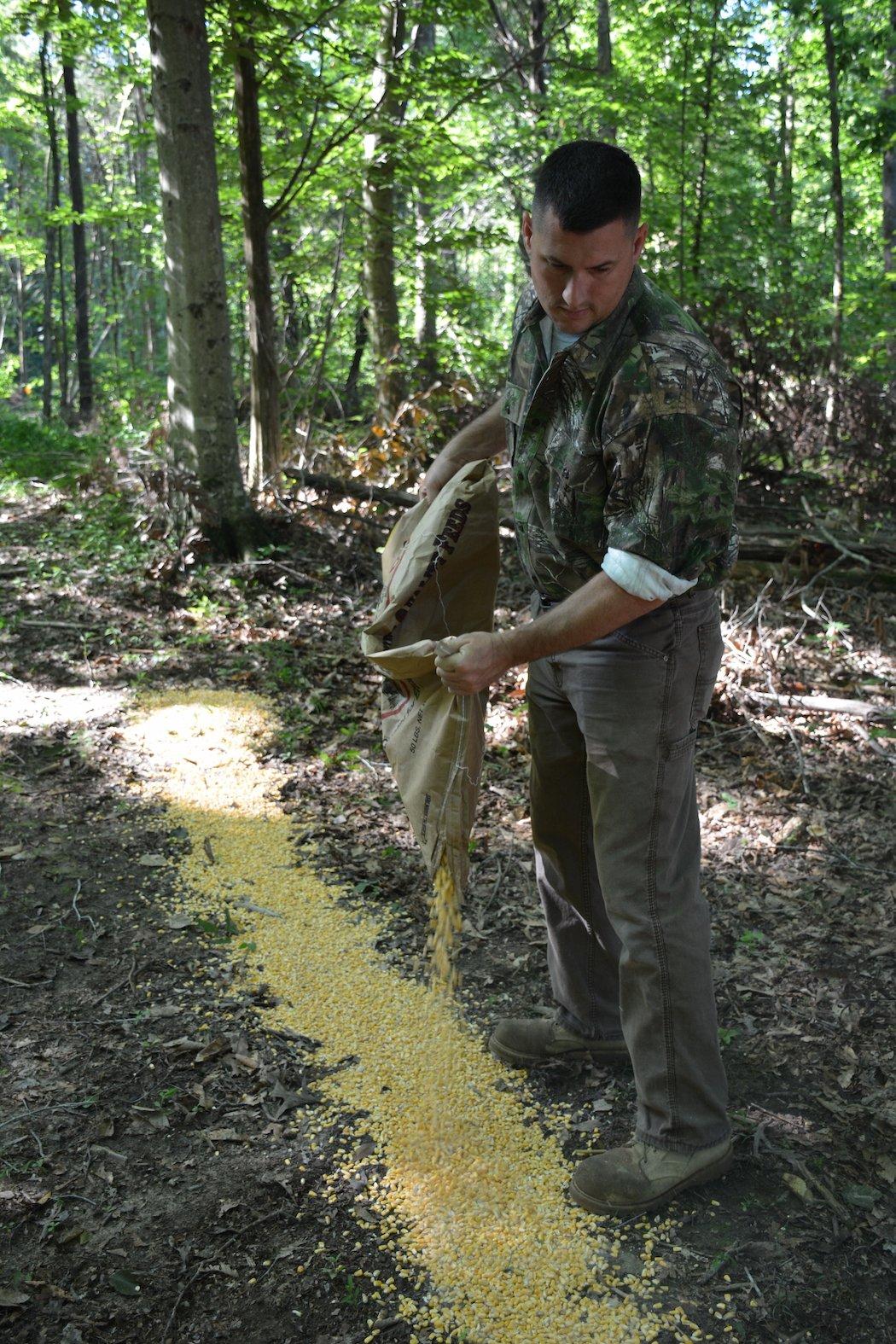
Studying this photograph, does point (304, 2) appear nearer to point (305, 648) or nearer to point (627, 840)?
point (305, 648)

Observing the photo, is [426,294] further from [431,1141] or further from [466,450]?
[431,1141]

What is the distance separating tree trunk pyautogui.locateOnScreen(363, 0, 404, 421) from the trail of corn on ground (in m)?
5.77

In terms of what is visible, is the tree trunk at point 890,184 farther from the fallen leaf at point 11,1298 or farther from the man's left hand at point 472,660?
the fallen leaf at point 11,1298

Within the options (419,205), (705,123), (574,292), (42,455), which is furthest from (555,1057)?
(419,205)

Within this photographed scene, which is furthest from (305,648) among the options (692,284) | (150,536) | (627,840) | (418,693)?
(692,284)

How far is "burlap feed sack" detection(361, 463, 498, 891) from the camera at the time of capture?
2.37 metres

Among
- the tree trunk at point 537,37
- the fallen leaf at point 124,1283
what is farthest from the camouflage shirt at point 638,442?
the tree trunk at point 537,37

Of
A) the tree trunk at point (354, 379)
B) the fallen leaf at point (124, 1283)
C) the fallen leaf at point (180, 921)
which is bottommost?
the fallen leaf at point (124, 1283)

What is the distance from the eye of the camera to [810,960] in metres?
3.14

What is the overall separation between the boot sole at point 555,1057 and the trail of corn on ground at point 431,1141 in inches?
1.5

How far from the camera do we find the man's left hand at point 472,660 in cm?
206

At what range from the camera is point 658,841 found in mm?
2137

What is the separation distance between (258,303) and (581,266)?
19.8 ft

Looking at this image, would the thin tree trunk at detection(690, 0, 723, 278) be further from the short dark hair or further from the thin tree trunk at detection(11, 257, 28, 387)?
the thin tree trunk at detection(11, 257, 28, 387)
